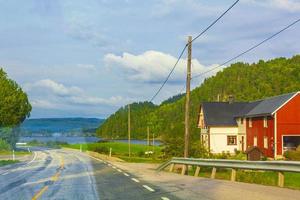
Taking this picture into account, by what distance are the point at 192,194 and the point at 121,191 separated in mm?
2580

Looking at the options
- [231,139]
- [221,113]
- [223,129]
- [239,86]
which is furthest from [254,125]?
[239,86]

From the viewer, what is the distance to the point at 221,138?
7206 centimetres

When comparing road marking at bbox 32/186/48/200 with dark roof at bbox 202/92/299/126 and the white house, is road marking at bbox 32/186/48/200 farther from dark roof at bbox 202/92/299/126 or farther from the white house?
the white house

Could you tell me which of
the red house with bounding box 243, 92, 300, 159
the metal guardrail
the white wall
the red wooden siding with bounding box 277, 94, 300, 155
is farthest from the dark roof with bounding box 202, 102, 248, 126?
the metal guardrail

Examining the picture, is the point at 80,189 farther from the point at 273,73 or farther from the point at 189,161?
the point at 273,73

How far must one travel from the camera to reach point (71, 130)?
36406 millimetres

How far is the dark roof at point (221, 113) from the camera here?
7306cm

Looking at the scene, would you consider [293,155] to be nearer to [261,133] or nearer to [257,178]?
[261,133]

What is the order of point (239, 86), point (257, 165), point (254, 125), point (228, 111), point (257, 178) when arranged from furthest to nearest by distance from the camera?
point (239, 86) < point (228, 111) < point (254, 125) < point (257, 178) < point (257, 165)

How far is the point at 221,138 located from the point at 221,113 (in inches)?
185

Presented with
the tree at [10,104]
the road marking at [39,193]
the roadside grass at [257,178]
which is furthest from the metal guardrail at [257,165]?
the tree at [10,104]

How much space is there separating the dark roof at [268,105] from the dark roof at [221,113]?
5.62m

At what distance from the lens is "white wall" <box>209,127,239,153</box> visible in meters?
71.2

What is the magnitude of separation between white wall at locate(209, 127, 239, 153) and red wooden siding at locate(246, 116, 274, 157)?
14.5 ft
